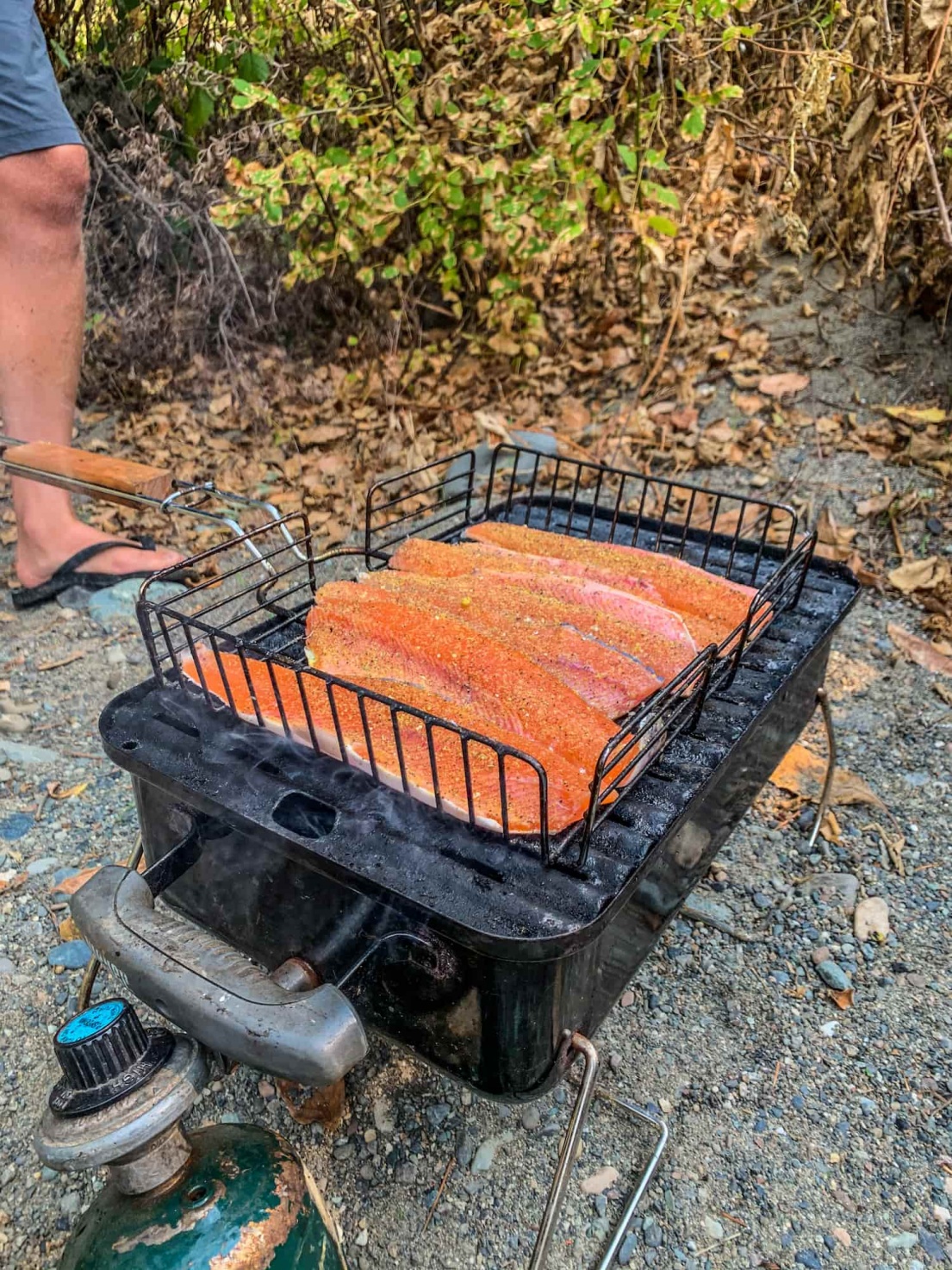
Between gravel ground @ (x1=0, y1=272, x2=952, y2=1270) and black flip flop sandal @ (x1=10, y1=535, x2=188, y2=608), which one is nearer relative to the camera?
gravel ground @ (x1=0, y1=272, x2=952, y2=1270)

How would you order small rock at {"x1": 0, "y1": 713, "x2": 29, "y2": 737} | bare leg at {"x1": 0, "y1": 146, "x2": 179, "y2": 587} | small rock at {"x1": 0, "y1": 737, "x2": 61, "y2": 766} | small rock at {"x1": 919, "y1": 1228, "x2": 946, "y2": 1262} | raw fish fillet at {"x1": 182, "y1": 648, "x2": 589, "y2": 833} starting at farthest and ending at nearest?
bare leg at {"x1": 0, "y1": 146, "x2": 179, "y2": 587}
small rock at {"x1": 0, "y1": 713, "x2": 29, "y2": 737}
small rock at {"x1": 0, "y1": 737, "x2": 61, "y2": 766}
small rock at {"x1": 919, "y1": 1228, "x2": 946, "y2": 1262}
raw fish fillet at {"x1": 182, "y1": 648, "x2": 589, "y2": 833}

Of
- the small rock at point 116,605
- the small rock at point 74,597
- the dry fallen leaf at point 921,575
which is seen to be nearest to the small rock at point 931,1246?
the dry fallen leaf at point 921,575

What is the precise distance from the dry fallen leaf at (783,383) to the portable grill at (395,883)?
2975 millimetres

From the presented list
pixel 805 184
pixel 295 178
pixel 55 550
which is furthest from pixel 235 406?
pixel 805 184

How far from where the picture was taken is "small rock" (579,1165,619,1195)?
169 centimetres

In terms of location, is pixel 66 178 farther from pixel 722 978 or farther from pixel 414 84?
pixel 722 978

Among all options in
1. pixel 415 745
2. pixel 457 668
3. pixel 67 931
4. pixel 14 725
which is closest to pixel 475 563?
pixel 457 668

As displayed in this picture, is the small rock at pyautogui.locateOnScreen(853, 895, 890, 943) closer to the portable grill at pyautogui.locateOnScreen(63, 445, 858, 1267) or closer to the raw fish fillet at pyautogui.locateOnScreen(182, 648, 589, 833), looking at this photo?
the portable grill at pyautogui.locateOnScreen(63, 445, 858, 1267)

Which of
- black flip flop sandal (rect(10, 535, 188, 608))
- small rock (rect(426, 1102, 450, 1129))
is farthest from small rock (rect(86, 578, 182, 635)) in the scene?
small rock (rect(426, 1102, 450, 1129))

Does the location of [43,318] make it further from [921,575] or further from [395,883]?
[921,575]

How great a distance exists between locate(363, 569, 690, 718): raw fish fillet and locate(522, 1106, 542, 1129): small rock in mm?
885

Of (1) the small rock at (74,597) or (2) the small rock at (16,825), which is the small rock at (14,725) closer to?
(2) the small rock at (16,825)

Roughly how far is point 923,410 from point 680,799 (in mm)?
3500

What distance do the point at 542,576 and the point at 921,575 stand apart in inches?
91.6
